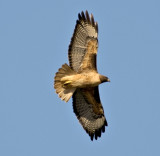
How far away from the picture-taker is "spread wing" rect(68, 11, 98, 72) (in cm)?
1500

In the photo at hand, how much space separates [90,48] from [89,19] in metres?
0.91

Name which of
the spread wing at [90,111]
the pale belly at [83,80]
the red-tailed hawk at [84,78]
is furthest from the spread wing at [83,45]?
the spread wing at [90,111]

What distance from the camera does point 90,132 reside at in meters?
15.7

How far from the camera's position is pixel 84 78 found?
14.8 metres

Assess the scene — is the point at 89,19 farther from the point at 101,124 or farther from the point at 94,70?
the point at 101,124

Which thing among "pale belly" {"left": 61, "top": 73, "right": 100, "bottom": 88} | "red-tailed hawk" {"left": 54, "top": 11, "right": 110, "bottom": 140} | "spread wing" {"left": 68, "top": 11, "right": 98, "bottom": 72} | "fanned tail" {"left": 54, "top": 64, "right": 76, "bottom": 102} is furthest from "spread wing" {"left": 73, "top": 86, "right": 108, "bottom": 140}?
"spread wing" {"left": 68, "top": 11, "right": 98, "bottom": 72}

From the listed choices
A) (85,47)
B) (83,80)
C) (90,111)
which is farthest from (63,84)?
(90,111)

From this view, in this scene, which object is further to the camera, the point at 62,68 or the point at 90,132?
the point at 90,132

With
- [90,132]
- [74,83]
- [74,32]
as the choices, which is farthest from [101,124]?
[74,32]

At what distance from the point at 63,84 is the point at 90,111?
1.56m

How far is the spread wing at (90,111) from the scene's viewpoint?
15.5m

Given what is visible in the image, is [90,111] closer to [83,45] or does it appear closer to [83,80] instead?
[83,80]

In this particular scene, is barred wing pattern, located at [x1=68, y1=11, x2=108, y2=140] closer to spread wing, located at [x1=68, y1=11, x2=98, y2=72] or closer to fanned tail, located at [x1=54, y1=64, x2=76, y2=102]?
spread wing, located at [x1=68, y1=11, x2=98, y2=72]

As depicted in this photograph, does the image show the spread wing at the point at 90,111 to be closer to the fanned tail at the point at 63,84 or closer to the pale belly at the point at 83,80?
the fanned tail at the point at 63,84
